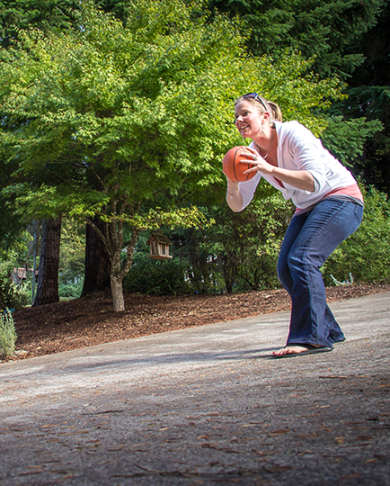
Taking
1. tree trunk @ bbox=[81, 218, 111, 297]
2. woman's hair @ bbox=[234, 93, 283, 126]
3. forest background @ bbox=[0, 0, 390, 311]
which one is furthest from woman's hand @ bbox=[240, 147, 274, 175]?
tree trunk @ bbox=[81, 218, 111, 297]

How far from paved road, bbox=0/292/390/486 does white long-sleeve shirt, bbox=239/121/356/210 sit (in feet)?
3.71

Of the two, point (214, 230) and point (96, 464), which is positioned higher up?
point (214, 230)

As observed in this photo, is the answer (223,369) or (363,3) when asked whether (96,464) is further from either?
(363,3)

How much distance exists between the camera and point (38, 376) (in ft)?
13.7

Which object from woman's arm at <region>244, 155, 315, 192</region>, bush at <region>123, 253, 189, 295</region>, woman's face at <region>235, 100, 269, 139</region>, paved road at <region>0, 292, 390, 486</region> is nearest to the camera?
paved road at <region>0, 292, 390, 486</region>

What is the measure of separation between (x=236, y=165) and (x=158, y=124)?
5075 mm

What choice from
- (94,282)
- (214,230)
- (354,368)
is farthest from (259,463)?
(94,282)

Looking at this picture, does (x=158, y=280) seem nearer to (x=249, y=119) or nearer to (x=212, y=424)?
(x=249, y=119)

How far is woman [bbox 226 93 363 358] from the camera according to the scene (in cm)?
316

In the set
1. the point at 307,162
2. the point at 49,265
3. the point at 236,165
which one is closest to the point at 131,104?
the point at 236,165

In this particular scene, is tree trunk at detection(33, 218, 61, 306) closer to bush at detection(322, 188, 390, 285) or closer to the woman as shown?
bush at detection(322, 188, 390, 285)

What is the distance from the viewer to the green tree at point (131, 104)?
8.21 m

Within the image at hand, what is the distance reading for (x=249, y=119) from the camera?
11.2 ft

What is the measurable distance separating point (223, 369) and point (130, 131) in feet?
19.4
